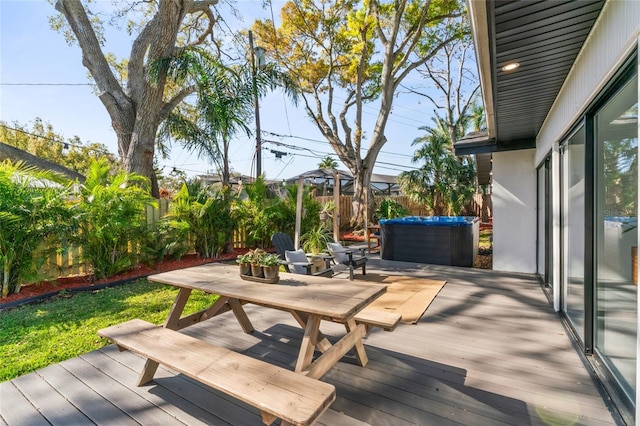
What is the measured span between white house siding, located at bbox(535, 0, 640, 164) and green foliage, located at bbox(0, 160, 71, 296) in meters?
5.85

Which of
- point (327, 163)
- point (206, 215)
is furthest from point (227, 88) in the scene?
point (327, 163)

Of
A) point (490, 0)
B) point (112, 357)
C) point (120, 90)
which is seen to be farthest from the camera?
point (120, 90)

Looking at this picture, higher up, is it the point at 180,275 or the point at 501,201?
the point at 501,201

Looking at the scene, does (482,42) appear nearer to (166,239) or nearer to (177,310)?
(177,310)

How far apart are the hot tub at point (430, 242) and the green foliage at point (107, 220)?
16.5 ft

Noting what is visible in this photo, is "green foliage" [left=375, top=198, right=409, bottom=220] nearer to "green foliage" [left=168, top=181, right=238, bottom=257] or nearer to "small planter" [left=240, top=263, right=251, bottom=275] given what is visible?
"green foliage" [left=168, top=181, right=238, bottom=257]

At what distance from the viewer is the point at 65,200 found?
14.7 ft

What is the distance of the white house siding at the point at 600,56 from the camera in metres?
1.54

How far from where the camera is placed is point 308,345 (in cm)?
198

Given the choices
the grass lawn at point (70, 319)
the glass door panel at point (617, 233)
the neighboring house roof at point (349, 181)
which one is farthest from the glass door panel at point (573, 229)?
the neighboring house roof at point (349, 181)

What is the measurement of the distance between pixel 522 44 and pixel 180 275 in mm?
3305

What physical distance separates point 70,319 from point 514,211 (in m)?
6.88

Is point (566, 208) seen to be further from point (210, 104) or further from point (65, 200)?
point (65, 200)

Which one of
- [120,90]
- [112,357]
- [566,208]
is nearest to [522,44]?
[566,208]
